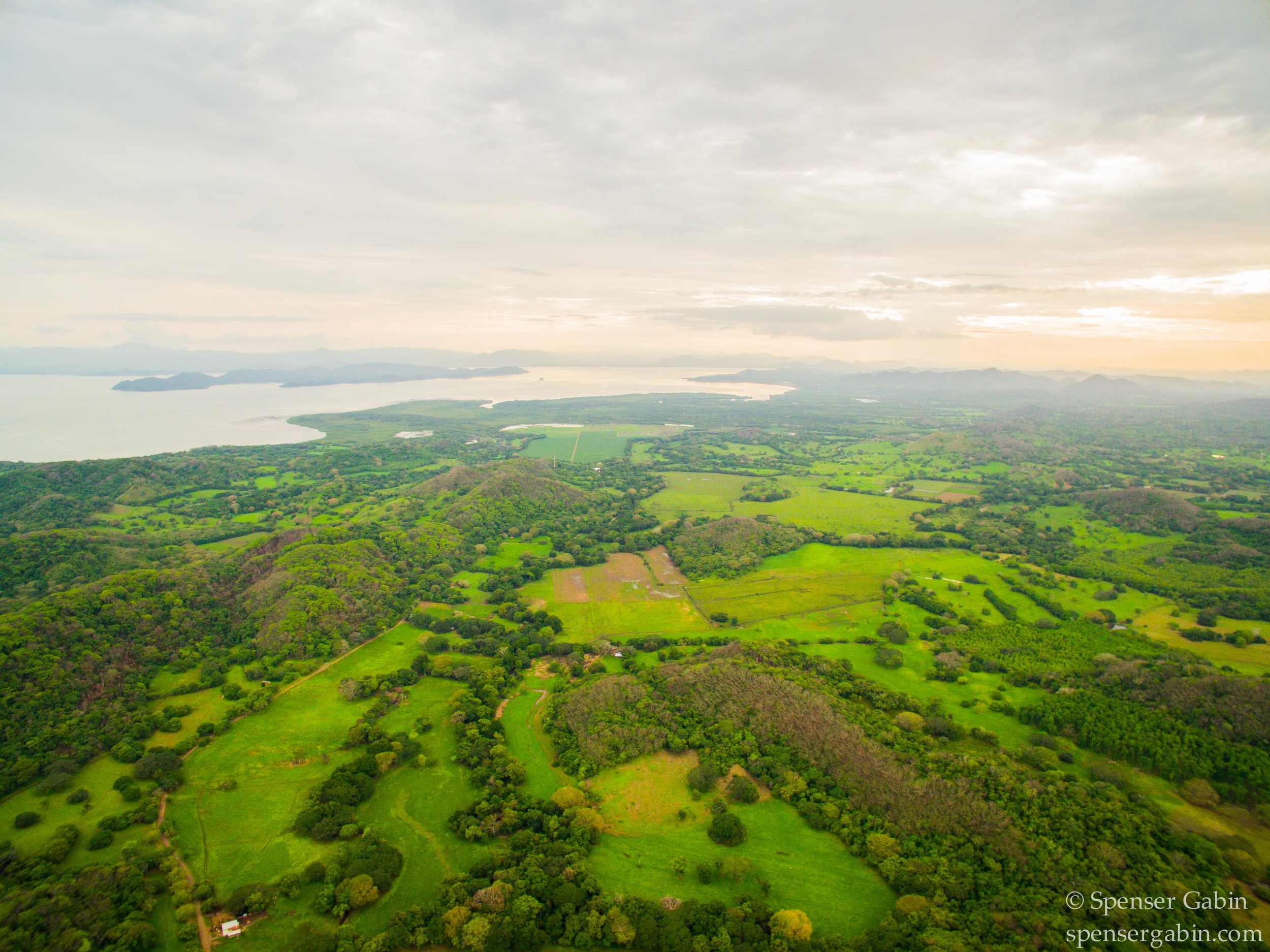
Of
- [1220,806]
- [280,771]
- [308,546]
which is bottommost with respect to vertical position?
[280,771]

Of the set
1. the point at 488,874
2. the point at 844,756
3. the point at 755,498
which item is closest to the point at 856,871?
the point at 844,756

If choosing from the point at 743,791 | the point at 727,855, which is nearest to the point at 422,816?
the point at 727,855

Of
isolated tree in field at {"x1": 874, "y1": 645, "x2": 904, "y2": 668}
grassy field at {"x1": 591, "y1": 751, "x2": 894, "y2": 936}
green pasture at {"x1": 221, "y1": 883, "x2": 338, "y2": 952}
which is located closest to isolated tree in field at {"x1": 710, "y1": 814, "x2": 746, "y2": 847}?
Result: grassy field at {"x1": 591, "y1": 751, "x2": 894, "y2": 936}

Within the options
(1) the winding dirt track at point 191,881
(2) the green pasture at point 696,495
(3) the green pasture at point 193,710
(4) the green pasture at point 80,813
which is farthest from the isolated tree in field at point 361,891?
(2) the green pasture at point 696,495

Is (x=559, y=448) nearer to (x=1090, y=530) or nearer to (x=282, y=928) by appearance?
(x=1090, y=530)

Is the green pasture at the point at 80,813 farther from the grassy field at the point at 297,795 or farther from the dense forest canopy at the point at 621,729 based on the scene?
the grassy field at the point at 297,795

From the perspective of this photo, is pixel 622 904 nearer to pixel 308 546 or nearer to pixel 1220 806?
pixel 1220 806
